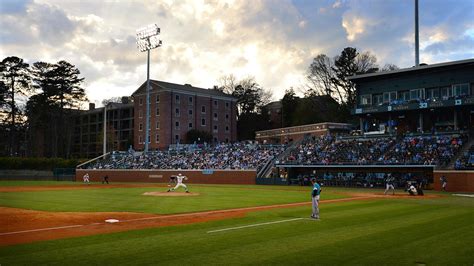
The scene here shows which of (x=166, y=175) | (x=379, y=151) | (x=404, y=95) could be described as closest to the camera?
(x=379, y=151)

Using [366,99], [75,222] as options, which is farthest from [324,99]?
[75,222]

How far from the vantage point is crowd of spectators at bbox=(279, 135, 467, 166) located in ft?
142

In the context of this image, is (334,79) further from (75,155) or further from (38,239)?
(38,239)

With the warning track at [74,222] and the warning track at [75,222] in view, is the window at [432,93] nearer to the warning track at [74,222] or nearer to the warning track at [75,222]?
the warning track at [75,222]

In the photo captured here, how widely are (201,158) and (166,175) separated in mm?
5539

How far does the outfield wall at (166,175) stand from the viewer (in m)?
55.6

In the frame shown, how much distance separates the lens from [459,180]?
127ft

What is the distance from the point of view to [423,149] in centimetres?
4525

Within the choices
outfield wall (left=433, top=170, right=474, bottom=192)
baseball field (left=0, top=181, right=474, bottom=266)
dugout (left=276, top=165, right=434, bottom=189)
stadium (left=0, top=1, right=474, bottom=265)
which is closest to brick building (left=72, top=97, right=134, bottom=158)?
stadium (left=0, top=1, right=474, bottom=265)

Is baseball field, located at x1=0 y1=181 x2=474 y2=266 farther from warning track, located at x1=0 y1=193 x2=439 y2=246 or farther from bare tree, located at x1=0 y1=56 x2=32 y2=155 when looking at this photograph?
bare tree, located at x1=0 y1=56 x2=32 y2=155

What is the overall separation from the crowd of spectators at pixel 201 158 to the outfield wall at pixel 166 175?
122 centimetres

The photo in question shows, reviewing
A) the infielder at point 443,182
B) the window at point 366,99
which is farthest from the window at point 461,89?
the infielder at point 443,182

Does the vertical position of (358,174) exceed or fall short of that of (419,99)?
it falls short

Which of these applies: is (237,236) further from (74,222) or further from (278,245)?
(74,222)
